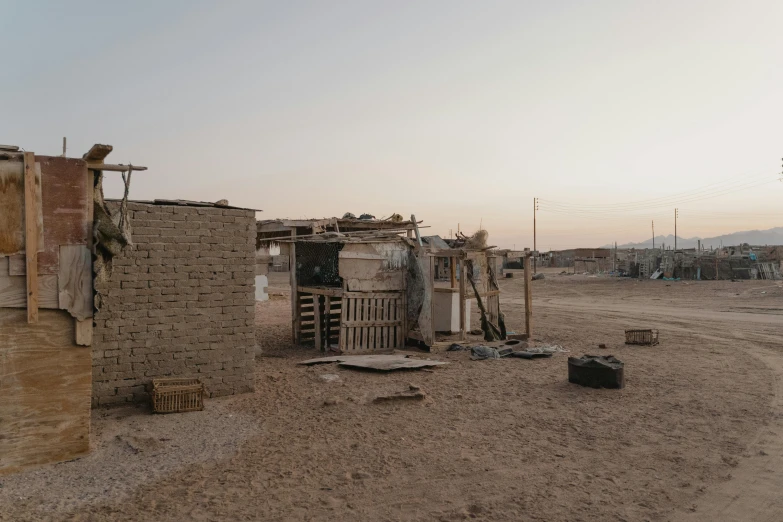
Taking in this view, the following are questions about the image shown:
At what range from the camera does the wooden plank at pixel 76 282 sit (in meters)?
5.37

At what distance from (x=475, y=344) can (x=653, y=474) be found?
22.5 ft

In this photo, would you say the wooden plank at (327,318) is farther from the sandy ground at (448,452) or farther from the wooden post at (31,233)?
the wooden post at (31,233)

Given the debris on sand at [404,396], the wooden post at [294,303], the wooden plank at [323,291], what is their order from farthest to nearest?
the wooden post at [294,303]
the wooden plank at [323,291]
the debris on sand at [404,396]

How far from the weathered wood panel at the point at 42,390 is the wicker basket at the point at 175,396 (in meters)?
1.40

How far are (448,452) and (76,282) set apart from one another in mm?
4183

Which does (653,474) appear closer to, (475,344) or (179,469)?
(179,469)

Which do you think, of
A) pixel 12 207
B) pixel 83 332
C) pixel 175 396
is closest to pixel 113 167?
pixel 12 207

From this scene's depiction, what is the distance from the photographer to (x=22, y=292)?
5199 mm

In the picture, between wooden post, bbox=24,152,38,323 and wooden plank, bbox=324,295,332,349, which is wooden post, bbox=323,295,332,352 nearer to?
wooden plank, bbox=324,295,332,349

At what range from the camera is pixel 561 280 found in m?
36.1

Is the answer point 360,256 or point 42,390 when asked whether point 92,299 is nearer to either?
point 42,390

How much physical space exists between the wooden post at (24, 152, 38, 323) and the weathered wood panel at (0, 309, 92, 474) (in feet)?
0.43

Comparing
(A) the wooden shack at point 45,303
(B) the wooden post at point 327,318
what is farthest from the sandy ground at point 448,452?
(B) the wooden post at point 327,318

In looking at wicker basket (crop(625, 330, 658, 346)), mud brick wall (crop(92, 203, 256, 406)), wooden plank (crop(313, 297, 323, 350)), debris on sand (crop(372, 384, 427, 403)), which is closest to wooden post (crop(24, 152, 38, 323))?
mud brick wall (crop(92, 203, 256, 406))
